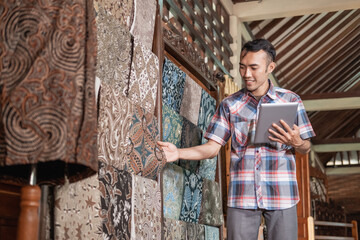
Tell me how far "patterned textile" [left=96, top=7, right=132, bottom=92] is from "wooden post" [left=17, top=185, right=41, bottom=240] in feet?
2.18

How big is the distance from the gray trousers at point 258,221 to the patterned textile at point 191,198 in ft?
1.45

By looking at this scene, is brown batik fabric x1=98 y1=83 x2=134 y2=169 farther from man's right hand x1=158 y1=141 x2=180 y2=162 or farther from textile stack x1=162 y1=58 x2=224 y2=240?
Answer: textile stack x1=162 y1=58 x2=224 y2=240

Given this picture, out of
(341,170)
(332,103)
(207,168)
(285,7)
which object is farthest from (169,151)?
(341,170)

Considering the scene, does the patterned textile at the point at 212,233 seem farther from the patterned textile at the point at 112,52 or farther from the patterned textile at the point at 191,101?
the patterned textile at the point at 112,52

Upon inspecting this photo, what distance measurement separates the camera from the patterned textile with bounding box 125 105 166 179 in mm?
1831

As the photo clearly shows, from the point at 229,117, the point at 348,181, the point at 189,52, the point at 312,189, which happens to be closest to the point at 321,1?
the point at 189,52

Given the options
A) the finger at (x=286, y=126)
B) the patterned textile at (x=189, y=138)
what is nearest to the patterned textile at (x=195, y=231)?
the patterned textile at (x=189, y=138)

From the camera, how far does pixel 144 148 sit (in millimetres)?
1911

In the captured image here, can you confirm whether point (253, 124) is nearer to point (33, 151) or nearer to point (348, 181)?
point (33, 151)

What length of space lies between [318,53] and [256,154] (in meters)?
5.62

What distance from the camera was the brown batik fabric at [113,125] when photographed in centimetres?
162

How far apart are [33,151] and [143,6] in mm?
1170

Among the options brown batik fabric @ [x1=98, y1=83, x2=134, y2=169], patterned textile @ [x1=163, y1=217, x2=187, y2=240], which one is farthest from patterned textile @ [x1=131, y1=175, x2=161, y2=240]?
patterned textile @ [x1=163, y1=217, x2=187, y2=240]

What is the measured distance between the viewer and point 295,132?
205cm
